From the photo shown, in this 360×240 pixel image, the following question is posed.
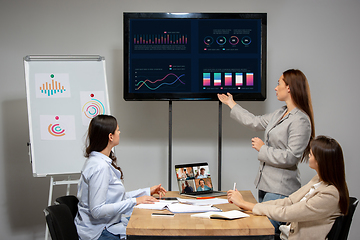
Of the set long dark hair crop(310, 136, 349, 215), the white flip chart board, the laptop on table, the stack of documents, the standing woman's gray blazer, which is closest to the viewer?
long dark hair crop(310, 136, 349, 215)

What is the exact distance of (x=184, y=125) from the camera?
354 centimetres

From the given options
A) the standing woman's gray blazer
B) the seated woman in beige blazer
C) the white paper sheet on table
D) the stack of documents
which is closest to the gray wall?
the standing woman's gray blazer

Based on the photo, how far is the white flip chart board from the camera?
115 inches

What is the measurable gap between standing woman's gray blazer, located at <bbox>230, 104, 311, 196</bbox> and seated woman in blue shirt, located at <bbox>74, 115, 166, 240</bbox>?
81cm

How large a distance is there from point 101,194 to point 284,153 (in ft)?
3.86

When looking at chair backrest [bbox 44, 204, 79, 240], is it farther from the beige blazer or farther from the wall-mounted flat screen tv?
the wall-mounted flat screen tv

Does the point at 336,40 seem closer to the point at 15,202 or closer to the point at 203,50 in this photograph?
the point at 203,50

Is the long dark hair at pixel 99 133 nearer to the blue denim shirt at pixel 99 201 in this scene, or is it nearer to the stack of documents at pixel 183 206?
the blue denim shirt at pixel 99 201

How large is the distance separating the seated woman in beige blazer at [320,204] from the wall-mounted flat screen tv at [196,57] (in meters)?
1.24

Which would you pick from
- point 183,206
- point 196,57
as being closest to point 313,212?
point 183,206

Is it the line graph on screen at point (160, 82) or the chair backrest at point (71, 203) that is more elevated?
the line graph on screen at point (160, 82)

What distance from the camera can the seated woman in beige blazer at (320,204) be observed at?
67.2 inches

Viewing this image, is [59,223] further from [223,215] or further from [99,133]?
[223,215]

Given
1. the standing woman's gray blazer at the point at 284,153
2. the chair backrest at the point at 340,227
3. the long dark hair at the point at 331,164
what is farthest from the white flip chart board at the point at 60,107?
the chair backrest at the point at 340,227
